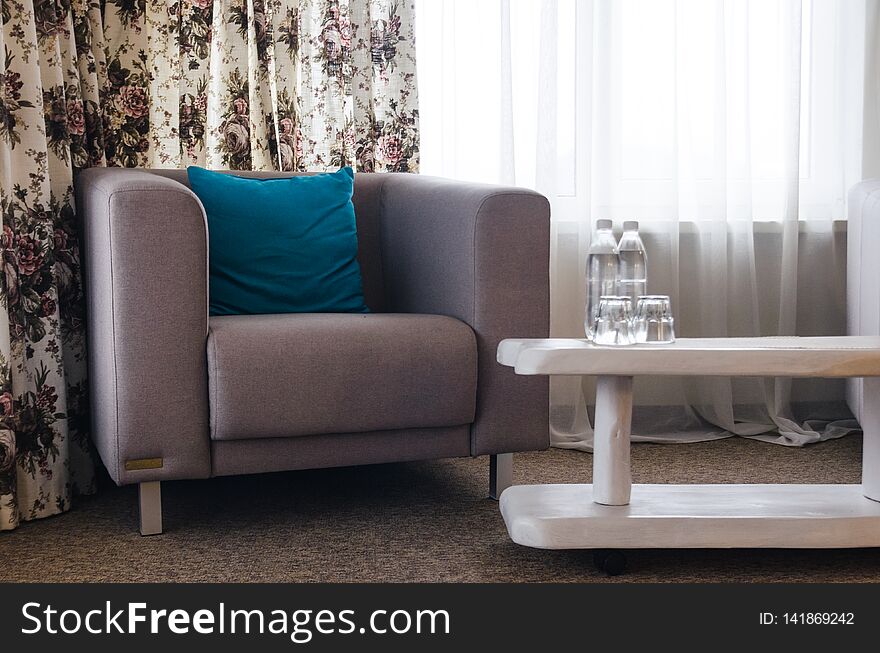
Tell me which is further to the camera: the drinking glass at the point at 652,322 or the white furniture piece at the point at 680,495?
the drinking glass at the point at 652,322

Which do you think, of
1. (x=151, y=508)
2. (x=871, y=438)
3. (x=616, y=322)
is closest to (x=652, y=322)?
(x=616, y=322)

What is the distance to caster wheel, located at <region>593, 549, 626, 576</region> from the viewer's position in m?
1.86

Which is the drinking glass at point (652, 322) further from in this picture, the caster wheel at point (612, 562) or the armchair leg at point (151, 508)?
the armchair leg at point (151, 508)

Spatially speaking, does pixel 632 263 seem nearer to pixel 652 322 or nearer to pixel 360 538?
pixel 652 322

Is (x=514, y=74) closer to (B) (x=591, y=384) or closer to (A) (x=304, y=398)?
(B) (x=591, y=384)

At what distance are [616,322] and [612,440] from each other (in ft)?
0.71

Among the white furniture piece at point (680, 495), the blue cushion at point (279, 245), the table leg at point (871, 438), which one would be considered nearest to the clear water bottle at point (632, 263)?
the white furniture piece at point (680, 495)

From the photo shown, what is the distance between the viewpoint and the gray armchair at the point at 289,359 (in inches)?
79.1

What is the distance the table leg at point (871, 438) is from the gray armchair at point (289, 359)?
64cm

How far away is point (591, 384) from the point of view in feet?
10.6

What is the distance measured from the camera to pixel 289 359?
2.04 metres

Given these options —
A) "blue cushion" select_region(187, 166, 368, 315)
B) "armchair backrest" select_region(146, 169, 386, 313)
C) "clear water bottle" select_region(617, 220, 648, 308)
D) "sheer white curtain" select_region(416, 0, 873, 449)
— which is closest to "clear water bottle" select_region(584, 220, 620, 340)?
"clear water bottle" select_region(617, 220, 648, 308)
